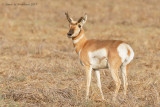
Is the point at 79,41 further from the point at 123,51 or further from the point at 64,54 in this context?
the point at 64,54

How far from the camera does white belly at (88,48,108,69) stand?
6426mm

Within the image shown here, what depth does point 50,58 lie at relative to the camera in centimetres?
1039

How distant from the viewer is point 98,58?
21.3 feet

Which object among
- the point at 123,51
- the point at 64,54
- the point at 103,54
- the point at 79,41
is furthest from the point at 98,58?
the point at 64,54

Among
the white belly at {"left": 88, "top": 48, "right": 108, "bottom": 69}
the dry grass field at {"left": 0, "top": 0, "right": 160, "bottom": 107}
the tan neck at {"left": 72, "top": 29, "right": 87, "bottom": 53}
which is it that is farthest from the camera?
the tan neck at {"left": 72, "top": 29, "right": 87, "bottom": 53}

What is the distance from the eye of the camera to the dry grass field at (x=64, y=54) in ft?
19.4

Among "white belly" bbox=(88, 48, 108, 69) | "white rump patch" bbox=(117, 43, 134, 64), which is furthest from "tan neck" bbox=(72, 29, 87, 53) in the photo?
"white rump patch" bbox=(117, 43, 134, 64)

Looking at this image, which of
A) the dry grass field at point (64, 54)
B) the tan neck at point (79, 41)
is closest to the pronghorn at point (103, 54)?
the tan neck at point (79, 41)

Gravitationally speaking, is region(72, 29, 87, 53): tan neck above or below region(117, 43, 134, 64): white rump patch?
above

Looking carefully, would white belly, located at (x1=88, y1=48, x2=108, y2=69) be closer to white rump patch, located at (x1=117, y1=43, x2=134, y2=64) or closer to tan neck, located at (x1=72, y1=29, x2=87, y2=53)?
white rump patch, located at (x1=117, y1=43, x2=134, y2=64)

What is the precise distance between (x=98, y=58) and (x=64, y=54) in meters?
4.47

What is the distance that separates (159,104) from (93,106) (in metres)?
1.08

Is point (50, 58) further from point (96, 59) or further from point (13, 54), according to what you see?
point (96, 59)

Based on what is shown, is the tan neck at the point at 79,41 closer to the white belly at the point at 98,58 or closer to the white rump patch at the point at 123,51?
the white belly at the point at 98,58
